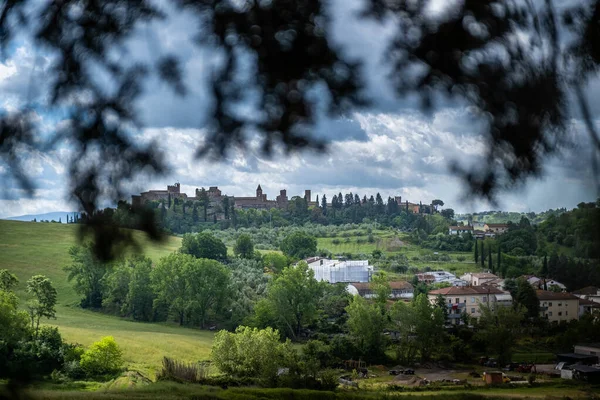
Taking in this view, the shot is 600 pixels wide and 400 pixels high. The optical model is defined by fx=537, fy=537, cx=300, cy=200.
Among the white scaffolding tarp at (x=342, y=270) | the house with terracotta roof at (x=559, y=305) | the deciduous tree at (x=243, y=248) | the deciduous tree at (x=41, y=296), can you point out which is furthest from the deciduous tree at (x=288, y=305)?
the house with terracotta roof at (x=559, y=305)

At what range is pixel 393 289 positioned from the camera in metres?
21.0

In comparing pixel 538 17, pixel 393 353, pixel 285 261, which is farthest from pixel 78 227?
pixel 285 261

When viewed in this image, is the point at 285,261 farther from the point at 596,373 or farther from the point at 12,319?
the point at 596,373

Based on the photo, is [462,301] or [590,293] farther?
[462,301]

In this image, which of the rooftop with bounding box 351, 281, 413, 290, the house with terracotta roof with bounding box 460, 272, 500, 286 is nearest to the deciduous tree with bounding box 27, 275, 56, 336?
the house with terracotta roof with bounding box 460, 272, 500, 286

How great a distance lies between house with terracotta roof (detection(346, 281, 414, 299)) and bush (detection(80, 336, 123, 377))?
1099cm

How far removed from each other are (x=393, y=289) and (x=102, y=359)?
12861 millimetres

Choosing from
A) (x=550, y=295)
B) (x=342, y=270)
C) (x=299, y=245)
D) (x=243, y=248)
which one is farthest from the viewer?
(x=342, y=270)

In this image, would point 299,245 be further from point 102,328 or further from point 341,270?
point 341,270

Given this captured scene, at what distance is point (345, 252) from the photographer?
1834 cm

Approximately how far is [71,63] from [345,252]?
53.7 feet

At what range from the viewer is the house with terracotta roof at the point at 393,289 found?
20.6 meters

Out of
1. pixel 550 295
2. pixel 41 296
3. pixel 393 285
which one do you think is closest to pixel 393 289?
pixel 393 285

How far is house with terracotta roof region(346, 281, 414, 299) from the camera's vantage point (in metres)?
20.6
